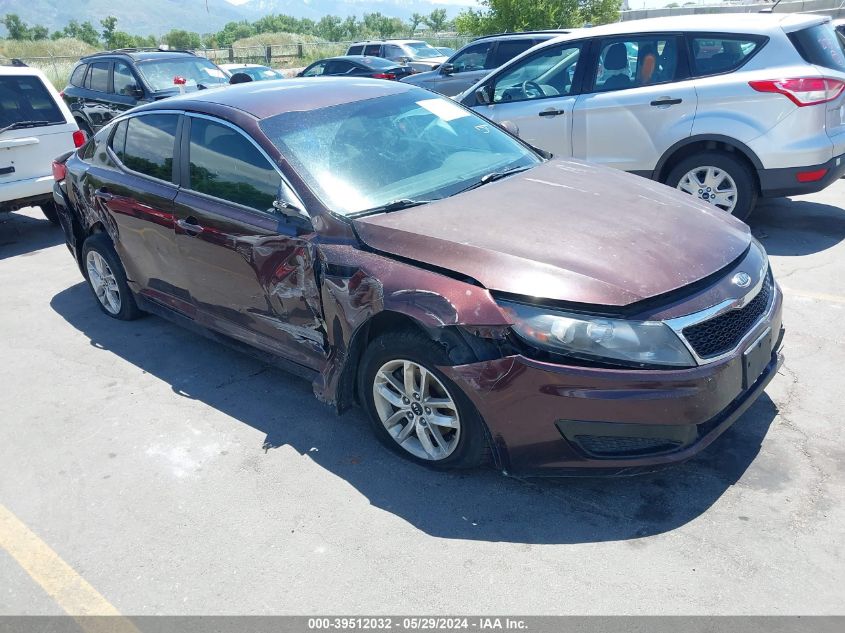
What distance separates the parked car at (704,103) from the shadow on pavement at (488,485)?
298 centimetres

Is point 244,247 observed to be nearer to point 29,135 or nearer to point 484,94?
point 484,94

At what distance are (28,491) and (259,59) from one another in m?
41.0

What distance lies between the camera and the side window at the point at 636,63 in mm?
6609

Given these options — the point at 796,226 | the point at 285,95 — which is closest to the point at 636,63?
the point at 796,226

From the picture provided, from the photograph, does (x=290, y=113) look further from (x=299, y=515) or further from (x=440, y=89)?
(x=440, y=89)

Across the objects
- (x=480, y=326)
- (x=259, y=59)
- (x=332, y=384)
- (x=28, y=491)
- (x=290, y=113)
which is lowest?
(x=259, y=59)

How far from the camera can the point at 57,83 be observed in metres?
30.2


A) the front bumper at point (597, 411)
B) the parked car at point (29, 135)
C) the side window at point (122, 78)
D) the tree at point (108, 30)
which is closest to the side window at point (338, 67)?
the side window at point (122, 78)

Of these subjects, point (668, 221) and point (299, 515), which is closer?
point (299, 515)

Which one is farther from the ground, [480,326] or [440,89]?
[480,326]

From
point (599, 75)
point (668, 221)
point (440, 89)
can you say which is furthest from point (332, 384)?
point (440, 89)

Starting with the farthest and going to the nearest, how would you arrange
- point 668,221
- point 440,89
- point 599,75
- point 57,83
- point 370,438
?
1. point 57,83
2. point 440,89
3. point 599,75
4. point 370,438
5. point 668,221

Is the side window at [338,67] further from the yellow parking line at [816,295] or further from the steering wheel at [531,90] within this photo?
the yellow parking line at [816,295]

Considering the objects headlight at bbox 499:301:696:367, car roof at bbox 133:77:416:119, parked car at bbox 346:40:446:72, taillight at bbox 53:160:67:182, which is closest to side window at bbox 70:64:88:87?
taillight at bbox 53:160:67:182
